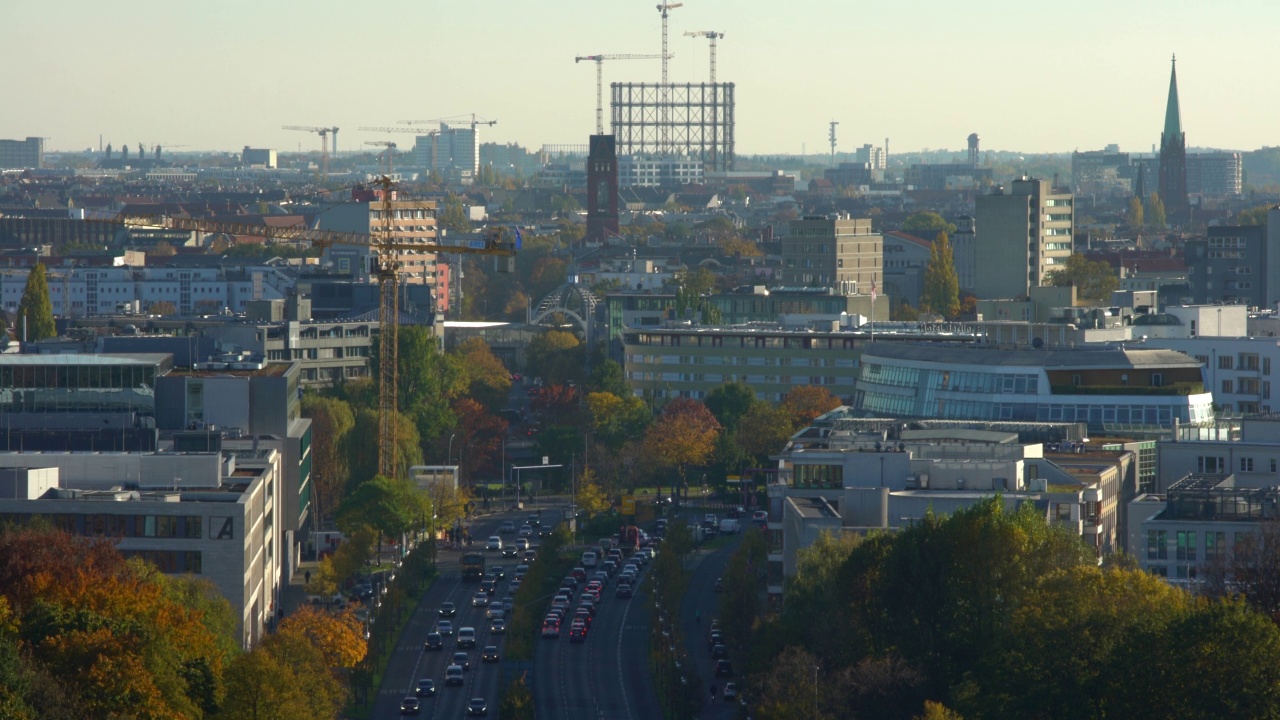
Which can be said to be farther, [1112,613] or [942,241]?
[942,241]

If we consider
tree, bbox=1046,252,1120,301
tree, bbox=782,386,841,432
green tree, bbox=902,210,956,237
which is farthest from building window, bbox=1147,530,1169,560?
green tree, bbox=902,210,956,237

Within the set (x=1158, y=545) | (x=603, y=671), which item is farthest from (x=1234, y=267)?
(x=1158, y=545)

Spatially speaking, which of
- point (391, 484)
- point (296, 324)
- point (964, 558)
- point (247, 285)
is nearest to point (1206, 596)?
point (964, 558)

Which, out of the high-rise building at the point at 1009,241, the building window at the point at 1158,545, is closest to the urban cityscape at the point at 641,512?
the building window at the point at 1158,545

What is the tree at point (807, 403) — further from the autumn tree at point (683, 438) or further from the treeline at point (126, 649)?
the treeline at point (126, 649)

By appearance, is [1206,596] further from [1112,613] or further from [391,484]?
[391,484]

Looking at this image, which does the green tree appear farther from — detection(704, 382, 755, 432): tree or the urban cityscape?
detection(704, 382, 755, 432): tree

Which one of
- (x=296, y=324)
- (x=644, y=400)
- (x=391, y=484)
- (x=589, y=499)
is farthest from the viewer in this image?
(x=644, y=400)
